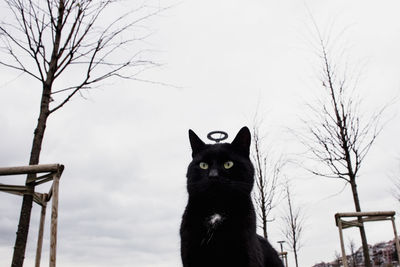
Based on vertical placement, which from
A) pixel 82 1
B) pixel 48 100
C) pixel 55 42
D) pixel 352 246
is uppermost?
pixel 82 1

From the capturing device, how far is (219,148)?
289cm

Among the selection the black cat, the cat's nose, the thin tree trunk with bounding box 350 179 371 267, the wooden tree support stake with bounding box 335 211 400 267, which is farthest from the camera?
the thin tree trunk with bounding box 350 179 371 267

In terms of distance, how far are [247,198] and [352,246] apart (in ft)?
81.0

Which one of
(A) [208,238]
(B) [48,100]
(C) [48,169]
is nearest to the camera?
(A) [208,238]

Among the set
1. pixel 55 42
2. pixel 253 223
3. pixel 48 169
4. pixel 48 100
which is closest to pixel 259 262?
pixel 253 223

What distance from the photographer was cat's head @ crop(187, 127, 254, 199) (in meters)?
2.62

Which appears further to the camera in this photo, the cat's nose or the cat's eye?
the cat's eye

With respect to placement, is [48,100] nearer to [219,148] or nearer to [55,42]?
[55,42]

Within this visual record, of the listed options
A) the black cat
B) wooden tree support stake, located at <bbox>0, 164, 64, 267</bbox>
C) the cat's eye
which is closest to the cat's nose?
the black cat

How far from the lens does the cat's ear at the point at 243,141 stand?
2.98 m

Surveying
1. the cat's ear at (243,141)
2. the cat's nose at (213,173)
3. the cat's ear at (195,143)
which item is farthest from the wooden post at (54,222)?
the cat's ear at (243,141)

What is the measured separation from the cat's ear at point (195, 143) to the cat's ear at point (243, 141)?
12.7 inches

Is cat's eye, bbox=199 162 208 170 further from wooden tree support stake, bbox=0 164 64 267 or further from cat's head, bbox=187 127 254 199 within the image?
wooden tree support stake, bbox=0 164 64 267

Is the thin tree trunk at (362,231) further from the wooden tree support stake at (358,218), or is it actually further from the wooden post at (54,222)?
the wooden post at (54,222)
